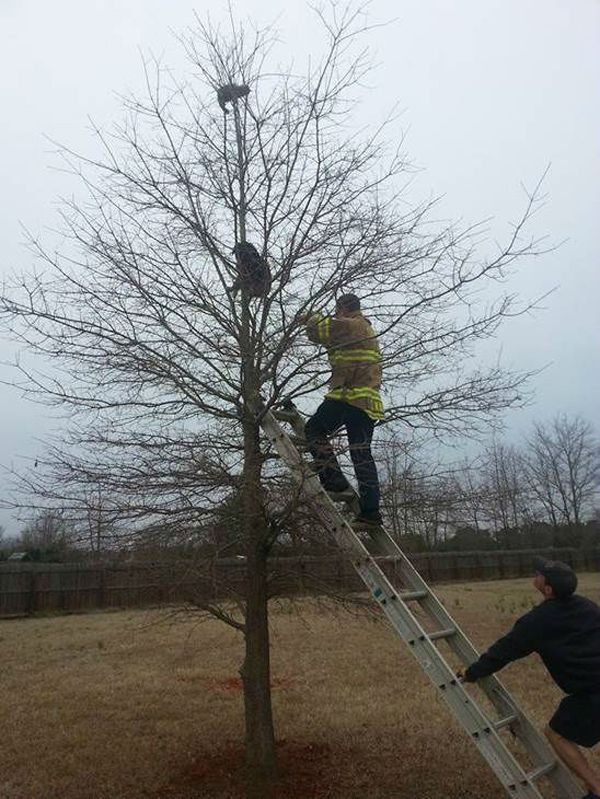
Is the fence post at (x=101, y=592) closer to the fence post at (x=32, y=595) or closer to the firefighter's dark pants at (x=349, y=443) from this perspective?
the fence post at (x=32, y=595)

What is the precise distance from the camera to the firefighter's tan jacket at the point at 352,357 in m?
5.32

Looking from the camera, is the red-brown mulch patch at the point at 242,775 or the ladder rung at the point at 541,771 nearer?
the ladder rung at the point at 541,771

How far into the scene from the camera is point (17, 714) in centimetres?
870

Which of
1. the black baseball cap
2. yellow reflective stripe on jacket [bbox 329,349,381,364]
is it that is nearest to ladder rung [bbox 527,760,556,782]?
the black baseball cap

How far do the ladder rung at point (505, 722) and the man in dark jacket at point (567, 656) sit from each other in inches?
9.7

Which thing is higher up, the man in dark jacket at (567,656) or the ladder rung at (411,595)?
the ladder rung at (411,595)

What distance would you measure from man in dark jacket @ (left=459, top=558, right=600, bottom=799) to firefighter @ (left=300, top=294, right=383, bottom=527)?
137 cm

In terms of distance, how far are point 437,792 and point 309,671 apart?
19.5 feet

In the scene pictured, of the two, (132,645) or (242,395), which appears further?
(132,645)

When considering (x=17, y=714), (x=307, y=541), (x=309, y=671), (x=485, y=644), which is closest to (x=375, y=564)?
(x=307, y=541)

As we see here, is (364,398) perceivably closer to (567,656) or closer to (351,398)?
(351,398)

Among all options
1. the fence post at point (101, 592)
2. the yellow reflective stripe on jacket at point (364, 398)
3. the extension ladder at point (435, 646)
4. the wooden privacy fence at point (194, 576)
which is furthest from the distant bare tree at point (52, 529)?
the fence post at point (101, 592)

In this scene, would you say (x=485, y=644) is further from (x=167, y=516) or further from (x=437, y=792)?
(x=167, y=516)

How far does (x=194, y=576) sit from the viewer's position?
5406 mm
